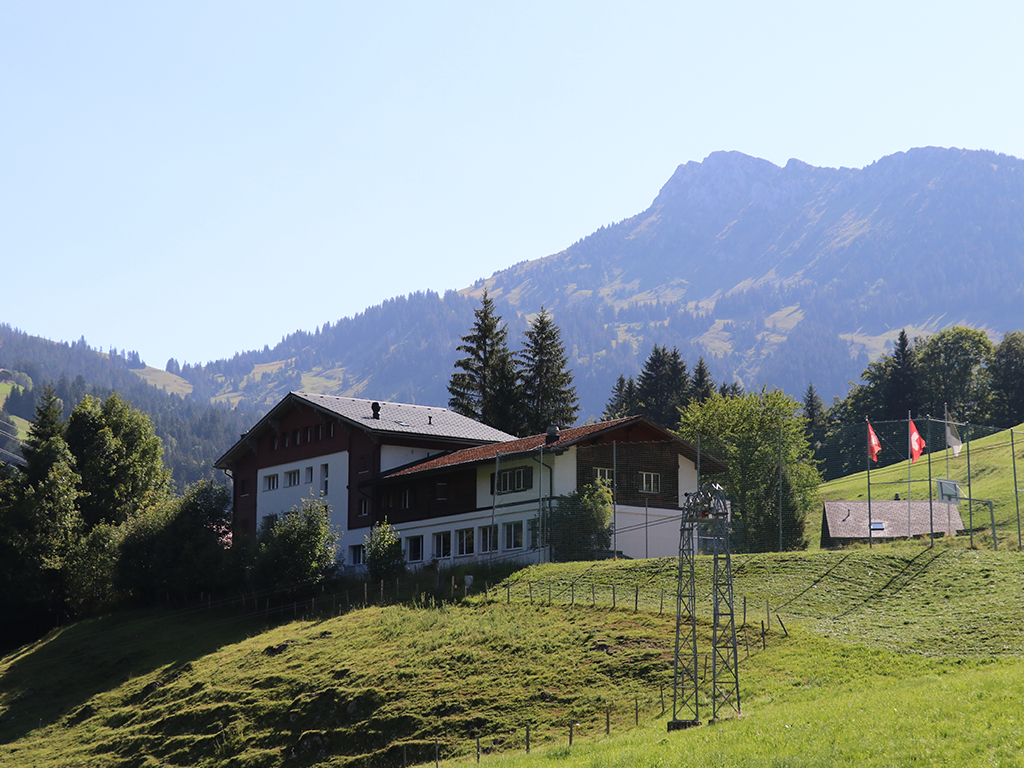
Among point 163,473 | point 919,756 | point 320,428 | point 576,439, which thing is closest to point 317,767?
point 919,756

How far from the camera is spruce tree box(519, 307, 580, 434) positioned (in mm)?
92062

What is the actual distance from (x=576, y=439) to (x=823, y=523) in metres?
23.4

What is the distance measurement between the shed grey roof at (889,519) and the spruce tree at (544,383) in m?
28.9

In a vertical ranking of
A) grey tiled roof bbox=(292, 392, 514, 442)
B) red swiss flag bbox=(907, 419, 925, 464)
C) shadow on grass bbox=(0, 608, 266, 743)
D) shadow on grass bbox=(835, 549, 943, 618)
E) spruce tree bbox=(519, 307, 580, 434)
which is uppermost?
spruce tree bbox=(519, 307, 580, 434)

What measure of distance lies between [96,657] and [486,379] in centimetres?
4752

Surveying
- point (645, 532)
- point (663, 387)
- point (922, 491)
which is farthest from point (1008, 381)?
point (645, 532)

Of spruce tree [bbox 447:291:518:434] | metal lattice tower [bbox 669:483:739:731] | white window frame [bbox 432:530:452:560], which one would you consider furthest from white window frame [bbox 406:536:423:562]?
metal lattice tower [bbox 669:483:739:731]

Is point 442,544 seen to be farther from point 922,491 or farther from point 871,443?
point 922,491

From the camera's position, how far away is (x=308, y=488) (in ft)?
222

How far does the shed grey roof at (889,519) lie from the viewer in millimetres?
54156

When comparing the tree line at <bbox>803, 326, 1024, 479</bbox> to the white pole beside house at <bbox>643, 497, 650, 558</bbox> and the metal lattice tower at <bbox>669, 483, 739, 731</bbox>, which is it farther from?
the metal lattice tower at <bbox>669, 483, 739, 731</bbox>

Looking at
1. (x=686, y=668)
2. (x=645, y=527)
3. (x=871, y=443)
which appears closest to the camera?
(x=686, y=668)

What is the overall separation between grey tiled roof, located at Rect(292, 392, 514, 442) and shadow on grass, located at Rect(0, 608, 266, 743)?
585 inches

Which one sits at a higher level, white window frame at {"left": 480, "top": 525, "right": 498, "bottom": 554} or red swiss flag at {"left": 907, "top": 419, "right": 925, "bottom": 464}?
red swiss flag at {"left": 907, "top": 419, "right": 925, "bottom": 464}
